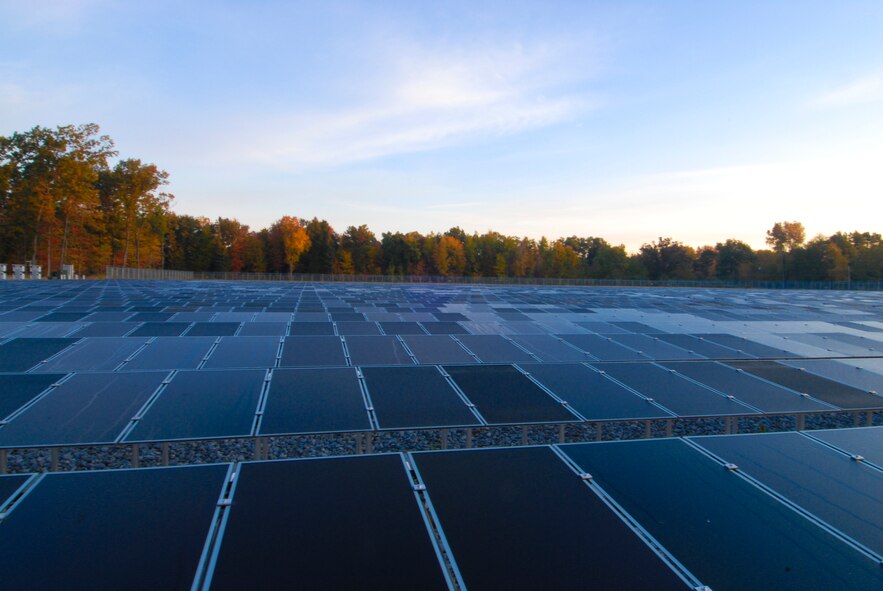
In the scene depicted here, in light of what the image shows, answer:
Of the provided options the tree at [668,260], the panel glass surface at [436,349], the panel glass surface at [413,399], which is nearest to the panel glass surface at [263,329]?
the panel glass surface at [436,349]

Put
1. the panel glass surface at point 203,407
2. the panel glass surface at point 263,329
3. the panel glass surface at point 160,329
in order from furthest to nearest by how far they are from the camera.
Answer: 1. the panel glass surface at point 263,329
2. the panel glass surface at point 160,329
3. the panel glass surface at point 203,407

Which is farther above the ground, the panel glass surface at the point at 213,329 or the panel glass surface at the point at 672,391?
the panel glass surface at the point at 213,329

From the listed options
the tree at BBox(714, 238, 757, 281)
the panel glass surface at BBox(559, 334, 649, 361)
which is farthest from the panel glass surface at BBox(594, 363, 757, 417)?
the tree at BBox(714, 238, 757, 281)

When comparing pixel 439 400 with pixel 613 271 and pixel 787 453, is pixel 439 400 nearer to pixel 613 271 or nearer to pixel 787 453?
pixel 787 453

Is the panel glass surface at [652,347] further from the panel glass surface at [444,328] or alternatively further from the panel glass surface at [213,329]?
the panel glass surface at [213,329]

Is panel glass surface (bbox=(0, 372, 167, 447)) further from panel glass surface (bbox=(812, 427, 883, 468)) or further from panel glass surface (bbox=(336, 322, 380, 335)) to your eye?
panel glass surface (bbox=(812, 427, 883, 468))
